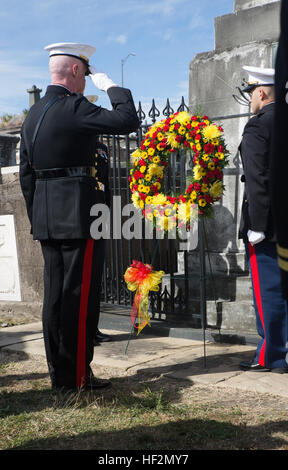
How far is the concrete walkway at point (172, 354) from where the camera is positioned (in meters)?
4.12

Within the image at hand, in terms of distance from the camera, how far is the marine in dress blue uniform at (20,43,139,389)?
373 cm

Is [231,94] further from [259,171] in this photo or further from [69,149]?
[69,149]

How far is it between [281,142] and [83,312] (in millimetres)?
2520

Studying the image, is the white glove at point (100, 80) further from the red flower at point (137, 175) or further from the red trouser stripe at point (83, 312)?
the red flower at point (137, 175)

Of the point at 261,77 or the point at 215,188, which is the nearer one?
the point at 261,77

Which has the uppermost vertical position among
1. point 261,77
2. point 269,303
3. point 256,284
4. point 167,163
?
point 261,77

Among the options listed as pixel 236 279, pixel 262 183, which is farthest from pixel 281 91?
pixel 236 279

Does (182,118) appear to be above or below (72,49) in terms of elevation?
below

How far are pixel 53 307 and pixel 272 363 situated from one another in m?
1.70

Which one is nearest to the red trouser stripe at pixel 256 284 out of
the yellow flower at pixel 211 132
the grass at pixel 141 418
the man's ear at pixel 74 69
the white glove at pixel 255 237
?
the white glove at pixel 255 237
